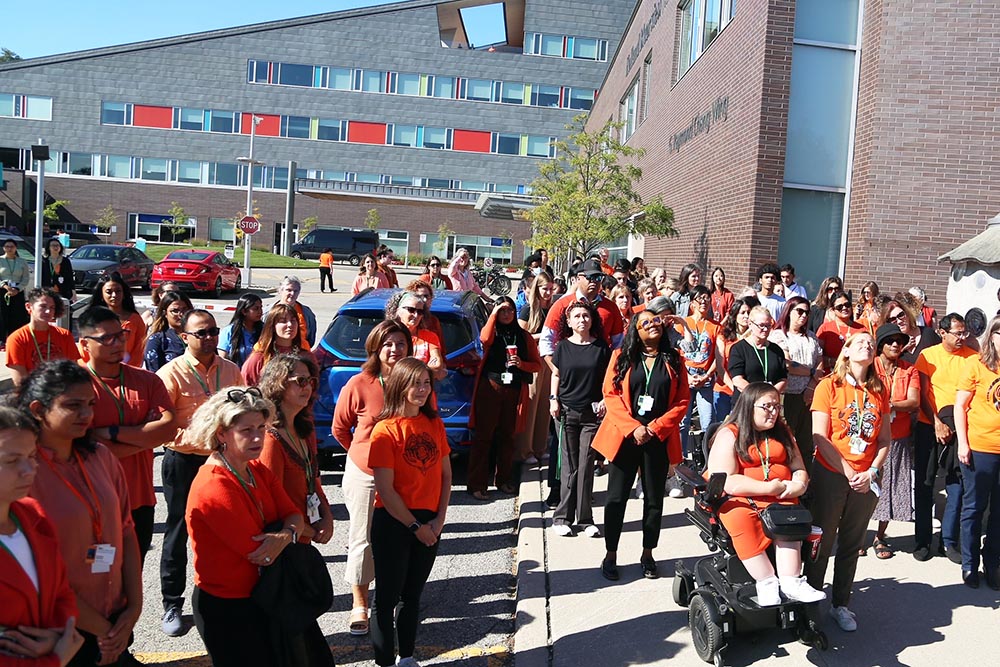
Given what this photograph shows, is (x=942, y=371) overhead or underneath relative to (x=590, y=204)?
underneath

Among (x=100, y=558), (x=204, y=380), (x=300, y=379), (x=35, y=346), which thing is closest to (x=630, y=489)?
(x=300, y=379)

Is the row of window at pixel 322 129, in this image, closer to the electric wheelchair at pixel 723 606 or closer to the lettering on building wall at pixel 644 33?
the lettering on building wall at pixel 644 33

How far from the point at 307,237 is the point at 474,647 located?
49.5 metres

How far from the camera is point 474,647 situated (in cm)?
493

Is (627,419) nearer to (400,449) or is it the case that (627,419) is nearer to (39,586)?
(400,449)

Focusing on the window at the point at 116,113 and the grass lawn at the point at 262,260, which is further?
the window at the point at 116,113

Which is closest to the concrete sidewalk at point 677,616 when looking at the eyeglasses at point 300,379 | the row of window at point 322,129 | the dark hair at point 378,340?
the dark hair at point 378,340

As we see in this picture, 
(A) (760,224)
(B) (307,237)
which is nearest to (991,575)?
(A) (760,224)

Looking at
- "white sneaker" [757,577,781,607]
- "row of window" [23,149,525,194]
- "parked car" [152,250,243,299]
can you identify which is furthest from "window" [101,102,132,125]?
"white sneaker" [757,577,781,607]

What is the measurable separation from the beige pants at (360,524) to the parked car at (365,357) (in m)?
2.59

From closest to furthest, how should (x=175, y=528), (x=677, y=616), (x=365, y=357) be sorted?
(x=175, y=528)
(x=677, y=616)
(x=365, y=357)

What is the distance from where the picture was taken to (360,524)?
16.6ft

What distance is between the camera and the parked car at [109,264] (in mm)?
24969

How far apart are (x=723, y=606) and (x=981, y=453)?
261 centimetres
